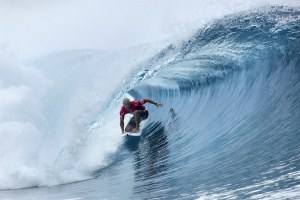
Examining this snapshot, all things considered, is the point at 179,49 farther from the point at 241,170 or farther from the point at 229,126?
the point at 241,170

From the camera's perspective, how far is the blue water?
632cm

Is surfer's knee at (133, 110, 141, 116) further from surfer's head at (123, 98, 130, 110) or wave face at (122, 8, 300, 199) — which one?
wave face at (122, 8, 300, 199)

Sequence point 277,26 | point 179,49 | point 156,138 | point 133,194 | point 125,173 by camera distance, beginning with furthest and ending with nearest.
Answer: point 179,49 → point 277,26 → point 156,138 → point 125,173 → point 133,194

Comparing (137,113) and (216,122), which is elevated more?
(137,113)

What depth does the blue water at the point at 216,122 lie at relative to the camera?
632 cm

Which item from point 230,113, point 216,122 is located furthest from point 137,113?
point 230,113

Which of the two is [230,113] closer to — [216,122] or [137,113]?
[216,122]

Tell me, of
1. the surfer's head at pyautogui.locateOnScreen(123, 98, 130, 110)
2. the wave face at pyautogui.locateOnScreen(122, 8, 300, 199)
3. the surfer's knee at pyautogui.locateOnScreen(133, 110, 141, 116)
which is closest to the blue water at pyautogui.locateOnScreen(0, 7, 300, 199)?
the wave face at pyautogui.locateOnScreen(122, 8, 300, 199)

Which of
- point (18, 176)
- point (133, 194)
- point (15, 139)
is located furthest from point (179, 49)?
point (133, 194)

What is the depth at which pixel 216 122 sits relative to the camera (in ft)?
32.4

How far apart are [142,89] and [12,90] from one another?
3653 millimetres

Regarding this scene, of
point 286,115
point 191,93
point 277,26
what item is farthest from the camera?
point 191,93

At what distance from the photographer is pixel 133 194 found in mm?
7070

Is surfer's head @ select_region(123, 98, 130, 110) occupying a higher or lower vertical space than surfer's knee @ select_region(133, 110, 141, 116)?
higher
